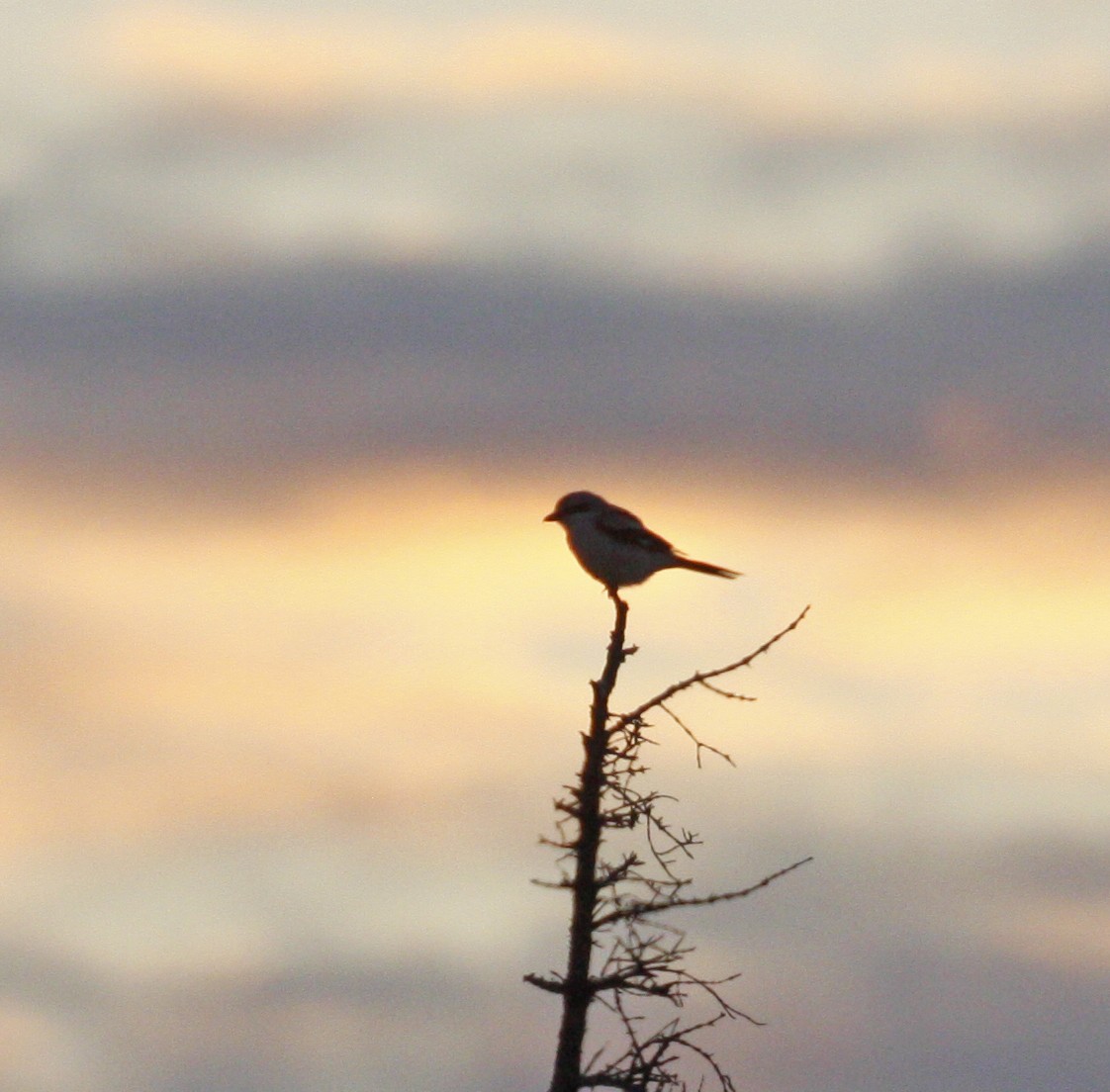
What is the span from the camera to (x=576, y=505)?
20.7m

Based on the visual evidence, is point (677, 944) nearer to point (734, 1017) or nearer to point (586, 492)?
point (734, 1017)

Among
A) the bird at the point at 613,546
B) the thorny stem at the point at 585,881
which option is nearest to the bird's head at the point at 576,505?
the bird at the point at 613,546

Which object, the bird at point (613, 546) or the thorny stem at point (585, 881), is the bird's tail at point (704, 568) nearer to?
the bird at point (613, 546)

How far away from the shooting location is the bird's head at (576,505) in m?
20.5

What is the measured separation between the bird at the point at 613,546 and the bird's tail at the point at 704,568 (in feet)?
0.12

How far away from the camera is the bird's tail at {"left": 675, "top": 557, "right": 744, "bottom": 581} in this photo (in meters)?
20.7

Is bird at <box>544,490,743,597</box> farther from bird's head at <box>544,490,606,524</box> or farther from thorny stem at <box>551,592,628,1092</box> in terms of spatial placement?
thorny stem at <box>551,592,628,1092</box>

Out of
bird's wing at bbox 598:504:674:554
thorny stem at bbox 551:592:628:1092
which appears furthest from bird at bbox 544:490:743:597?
thorny stem at bbox 551:592:628:1092

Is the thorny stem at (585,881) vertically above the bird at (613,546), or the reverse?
the bird at (613,546)

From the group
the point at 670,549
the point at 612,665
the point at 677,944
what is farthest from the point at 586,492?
the point at 677,944

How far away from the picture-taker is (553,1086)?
15.0m

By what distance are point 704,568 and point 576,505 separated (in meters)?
1.71

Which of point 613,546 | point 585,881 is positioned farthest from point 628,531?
point 585,881

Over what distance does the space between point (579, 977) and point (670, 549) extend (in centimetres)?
660
